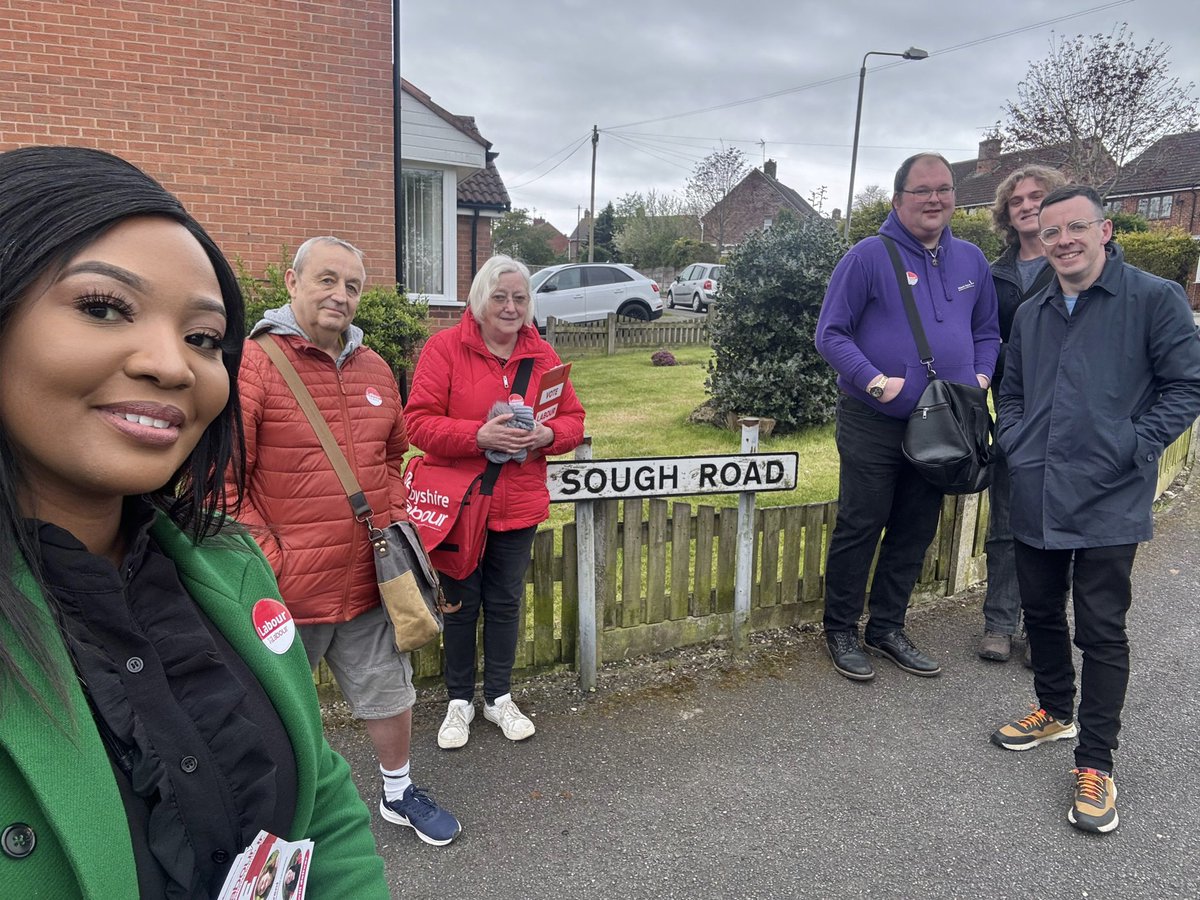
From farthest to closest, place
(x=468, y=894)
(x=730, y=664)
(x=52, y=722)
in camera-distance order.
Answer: (x=730, y=664) < (x=468, y=894) < (x=52, y=722)

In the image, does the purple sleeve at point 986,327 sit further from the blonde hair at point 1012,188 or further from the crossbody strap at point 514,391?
the crossbody strap at point 514,391

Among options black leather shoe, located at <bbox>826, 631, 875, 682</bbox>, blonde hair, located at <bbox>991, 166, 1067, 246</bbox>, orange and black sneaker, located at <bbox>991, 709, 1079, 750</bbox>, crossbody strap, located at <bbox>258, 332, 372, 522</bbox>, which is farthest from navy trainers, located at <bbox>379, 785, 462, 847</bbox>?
blonde hair, located at <bbox>991, 166, 1067, 246</bbox>

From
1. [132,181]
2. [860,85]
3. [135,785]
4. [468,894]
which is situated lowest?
[468,894]

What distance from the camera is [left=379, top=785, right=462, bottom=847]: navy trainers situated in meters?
2.68

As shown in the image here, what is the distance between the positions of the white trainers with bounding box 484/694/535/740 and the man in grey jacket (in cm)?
208

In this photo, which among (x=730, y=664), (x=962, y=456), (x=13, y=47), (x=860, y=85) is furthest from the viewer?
(x=860, y=85)

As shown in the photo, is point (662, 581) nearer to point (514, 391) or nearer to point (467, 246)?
point (514, 391)

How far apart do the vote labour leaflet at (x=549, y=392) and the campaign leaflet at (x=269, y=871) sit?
2066 mm

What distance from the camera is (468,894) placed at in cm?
247

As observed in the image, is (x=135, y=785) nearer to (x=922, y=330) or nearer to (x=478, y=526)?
(x=478, y=526)

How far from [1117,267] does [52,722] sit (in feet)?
11.4

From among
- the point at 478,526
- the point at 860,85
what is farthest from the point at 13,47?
the point at 860,85

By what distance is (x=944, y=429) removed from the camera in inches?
135

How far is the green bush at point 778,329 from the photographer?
25.4 ft
